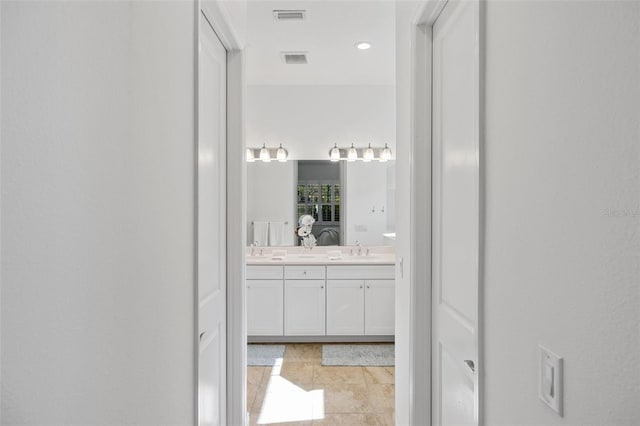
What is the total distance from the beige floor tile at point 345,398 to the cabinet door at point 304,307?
981 mm

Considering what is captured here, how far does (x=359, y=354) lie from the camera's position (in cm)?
401

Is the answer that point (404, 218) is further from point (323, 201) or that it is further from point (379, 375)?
point (323, 201)

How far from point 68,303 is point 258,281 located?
11.2ft

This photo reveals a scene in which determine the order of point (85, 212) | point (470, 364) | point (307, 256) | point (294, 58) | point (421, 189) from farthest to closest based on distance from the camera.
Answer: point (307, 256) → point (294, 58) → point (421, 189) → point (470, 364) → point (85, 212)

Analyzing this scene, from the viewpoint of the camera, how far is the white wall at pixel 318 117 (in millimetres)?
4781

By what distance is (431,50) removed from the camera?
1855mm

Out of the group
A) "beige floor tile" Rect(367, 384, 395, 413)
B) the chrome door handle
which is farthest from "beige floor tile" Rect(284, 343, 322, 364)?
the chrome door handle

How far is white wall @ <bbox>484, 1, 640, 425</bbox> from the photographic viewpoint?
2.10 ft

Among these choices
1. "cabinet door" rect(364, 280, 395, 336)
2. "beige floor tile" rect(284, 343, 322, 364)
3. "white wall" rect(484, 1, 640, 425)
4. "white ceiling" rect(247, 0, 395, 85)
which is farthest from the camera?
"cabinet door" rect(364, 280, 395, 336)

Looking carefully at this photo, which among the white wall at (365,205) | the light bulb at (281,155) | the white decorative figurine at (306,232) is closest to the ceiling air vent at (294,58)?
the light bulb at (281,155)

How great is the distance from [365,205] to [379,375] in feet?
6.03

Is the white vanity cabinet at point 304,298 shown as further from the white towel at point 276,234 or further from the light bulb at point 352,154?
the light bulb at point 352,154

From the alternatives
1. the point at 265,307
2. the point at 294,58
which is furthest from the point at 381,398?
the point at 294,58

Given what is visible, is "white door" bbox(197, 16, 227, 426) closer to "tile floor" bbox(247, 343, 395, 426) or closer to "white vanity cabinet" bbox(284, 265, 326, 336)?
"tile floor" bbox(247, 343, 395, 426)
